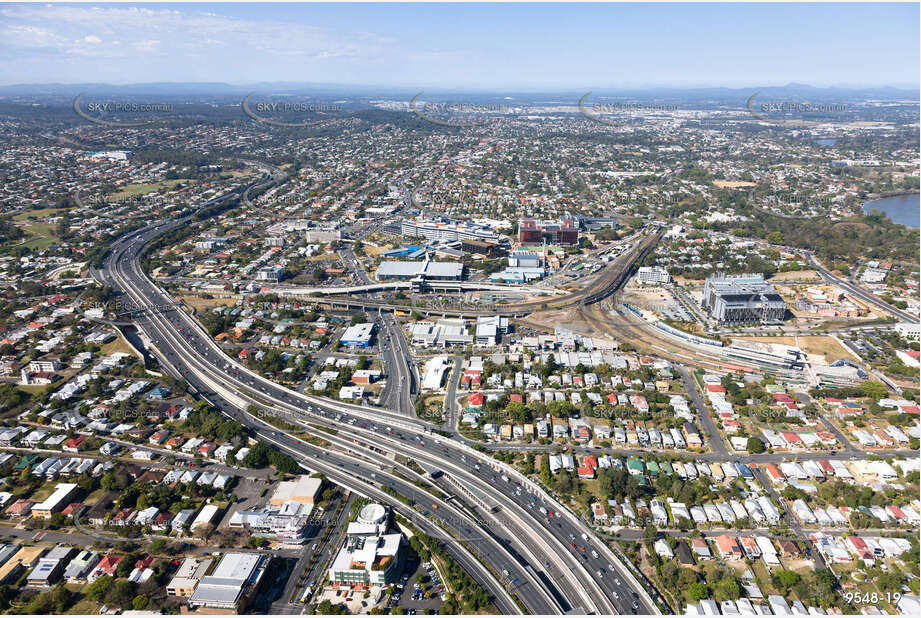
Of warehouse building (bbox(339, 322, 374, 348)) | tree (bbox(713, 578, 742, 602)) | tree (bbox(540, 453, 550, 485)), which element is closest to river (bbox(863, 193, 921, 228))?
tree (bbox(540, 453, 550, 485))

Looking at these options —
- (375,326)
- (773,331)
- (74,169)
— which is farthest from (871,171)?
(74,169)

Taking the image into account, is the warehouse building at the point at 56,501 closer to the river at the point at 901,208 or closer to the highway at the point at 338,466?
the highway at the point at 338,466

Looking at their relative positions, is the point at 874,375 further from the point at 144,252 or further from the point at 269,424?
the point at 144,252

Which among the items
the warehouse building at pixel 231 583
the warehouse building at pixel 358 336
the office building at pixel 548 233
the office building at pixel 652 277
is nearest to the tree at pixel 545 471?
the warehouse building at pixel 231 583

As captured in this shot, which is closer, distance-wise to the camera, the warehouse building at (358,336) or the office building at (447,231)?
the warehouse building at (358,336)

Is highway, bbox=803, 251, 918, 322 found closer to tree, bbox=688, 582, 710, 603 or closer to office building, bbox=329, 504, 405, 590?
tree, bbox=688, 582, 710, 603

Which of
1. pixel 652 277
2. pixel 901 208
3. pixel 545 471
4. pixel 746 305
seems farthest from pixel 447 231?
pixel 901 208
